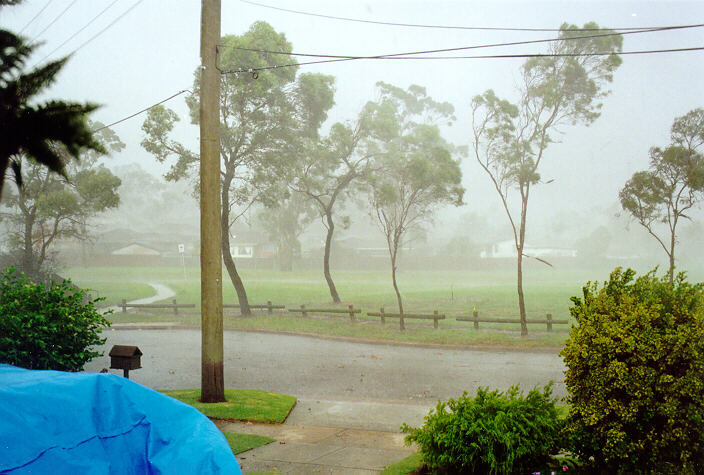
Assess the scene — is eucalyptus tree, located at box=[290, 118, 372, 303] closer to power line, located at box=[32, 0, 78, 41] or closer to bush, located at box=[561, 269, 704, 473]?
power line, located at box=[32, 0, 78, 41]

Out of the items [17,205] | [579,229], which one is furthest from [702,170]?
[17,205]

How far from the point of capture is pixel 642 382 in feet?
13.0

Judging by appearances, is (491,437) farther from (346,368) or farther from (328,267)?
(328,267)

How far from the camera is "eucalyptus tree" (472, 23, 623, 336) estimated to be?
1584cm

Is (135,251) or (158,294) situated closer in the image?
(135,251)

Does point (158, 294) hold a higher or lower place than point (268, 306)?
higher

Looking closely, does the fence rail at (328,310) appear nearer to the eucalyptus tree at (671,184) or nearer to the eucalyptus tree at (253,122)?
the eucalyptus tree at (253,122)

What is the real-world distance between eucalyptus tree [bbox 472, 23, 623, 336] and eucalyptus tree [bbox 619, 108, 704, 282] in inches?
102

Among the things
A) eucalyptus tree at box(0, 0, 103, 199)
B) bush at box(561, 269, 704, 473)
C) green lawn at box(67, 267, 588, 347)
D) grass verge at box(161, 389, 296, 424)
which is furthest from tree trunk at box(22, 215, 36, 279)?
bush at box(561, 269, 704, 473)

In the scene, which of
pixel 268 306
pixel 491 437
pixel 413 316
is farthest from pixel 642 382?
pixel 268 306

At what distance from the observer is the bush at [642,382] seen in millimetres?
3908

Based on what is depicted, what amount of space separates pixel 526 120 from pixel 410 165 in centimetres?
407

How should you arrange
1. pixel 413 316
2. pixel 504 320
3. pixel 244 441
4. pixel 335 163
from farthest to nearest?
1. pixel 335 163
2. pixel 413 316
3. pixel 504 320
4. pixel 244 441

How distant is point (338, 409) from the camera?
895 centimetres
